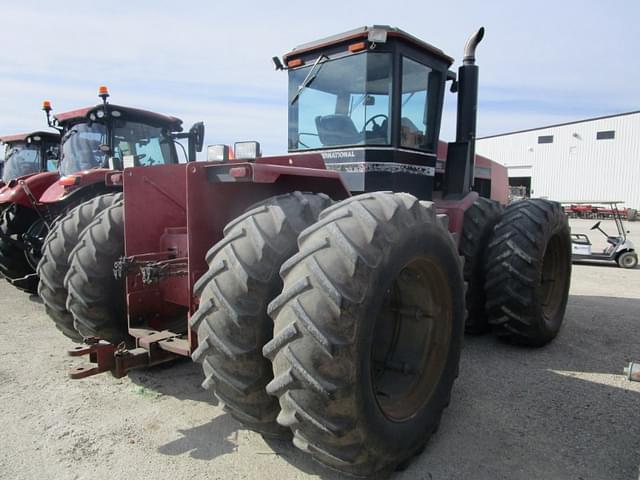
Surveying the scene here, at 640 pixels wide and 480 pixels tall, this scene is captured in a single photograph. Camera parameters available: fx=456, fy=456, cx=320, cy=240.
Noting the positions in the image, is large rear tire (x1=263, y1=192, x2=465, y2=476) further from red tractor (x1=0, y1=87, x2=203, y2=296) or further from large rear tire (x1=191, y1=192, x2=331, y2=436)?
red tractor (x1=0, y1=87, x2=203, y2=296)

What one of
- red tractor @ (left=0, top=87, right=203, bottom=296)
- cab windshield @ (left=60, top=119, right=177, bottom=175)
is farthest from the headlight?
cab windshield @ (left=60, top=119, right=177, bottom=175)

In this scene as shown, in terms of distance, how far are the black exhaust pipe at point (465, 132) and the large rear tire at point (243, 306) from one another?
2.95 m

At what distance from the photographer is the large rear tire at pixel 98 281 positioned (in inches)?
129

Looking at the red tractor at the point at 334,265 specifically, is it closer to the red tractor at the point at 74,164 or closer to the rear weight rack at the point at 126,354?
the rear weight rack at the point at 126,354

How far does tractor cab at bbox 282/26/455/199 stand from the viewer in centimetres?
376

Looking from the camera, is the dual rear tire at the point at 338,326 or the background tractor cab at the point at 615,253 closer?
the dual rear tire at the point at 338,326

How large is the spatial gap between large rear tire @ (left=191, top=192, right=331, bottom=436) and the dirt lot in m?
0.57

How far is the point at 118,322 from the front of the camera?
3.44m

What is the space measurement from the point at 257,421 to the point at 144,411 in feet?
4.18

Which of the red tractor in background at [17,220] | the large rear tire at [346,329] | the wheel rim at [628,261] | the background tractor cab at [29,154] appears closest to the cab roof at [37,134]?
the background tractor cab at [29,154]

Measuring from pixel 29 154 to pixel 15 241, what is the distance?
467 cm

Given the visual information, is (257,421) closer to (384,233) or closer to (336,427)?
(336,427)

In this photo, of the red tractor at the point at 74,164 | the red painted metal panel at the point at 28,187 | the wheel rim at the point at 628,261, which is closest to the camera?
the red tractor at the point at 74,164

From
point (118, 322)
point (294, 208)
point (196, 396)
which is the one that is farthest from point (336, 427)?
point (118, 322)
